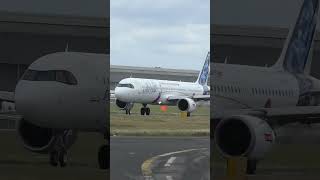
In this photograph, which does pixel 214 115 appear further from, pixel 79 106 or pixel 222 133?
Answer: pixel 79 106

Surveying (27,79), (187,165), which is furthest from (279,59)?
(187,165)

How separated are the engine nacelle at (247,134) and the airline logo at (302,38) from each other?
68 centimetres

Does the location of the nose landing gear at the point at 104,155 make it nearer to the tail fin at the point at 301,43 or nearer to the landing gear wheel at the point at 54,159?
the landing gear wheel at the point at 54,159

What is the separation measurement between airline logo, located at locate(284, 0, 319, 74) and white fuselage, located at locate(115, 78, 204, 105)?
75.8 feet

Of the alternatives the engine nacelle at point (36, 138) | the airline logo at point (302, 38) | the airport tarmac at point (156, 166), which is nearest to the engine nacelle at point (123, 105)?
the airport tarmac at point (156, 166)

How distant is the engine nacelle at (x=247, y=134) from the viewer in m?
5.06

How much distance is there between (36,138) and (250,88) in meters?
2.08

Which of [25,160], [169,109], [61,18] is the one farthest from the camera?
[169,109]

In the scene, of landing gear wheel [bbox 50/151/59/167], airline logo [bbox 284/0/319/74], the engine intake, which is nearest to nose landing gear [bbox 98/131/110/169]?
landing gear wheel [bbox 50/151/59/167]

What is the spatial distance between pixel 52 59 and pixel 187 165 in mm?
4566

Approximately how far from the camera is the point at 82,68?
525cm

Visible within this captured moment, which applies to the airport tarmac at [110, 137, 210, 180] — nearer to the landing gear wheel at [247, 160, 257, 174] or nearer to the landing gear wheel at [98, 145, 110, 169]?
the landing gear wheel at [247, 160, 257, 174]

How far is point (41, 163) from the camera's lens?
4883mm

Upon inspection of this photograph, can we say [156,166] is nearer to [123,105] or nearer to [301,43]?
[301,43]
